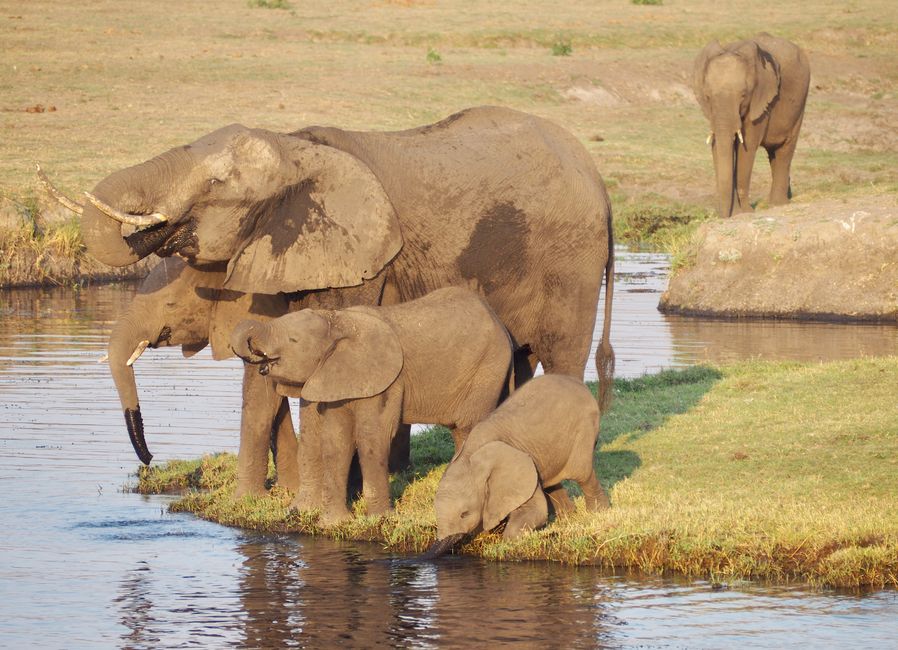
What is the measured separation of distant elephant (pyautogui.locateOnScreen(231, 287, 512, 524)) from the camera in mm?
9539

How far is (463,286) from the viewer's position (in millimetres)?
10391

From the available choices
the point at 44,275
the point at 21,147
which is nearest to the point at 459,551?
the point at 44,275

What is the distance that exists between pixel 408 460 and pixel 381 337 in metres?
1.83

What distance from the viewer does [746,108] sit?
24031mm

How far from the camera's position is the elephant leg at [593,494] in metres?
9.62

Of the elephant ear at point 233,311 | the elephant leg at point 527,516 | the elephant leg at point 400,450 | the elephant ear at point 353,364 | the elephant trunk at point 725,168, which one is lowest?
the elephant leg at point 527,516

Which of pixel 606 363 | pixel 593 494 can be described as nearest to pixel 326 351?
pixel 593 494

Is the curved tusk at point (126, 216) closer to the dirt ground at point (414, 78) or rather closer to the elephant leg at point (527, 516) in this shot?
the elephant leg at point (527, 516)

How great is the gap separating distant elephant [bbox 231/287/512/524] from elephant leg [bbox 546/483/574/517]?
0.65 m

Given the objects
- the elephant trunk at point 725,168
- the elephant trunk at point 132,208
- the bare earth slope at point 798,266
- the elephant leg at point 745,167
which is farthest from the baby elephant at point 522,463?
the elephant leg at point 745,167

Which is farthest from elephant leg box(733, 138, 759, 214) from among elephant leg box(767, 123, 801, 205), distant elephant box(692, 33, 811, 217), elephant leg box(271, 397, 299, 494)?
elephant leg box(271, 397, 299, 494)

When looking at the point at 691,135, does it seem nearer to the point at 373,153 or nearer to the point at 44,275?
the point at 44,275

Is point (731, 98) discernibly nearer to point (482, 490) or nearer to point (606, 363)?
point (606, 363)

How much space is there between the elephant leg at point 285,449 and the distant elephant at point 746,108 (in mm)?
13061
